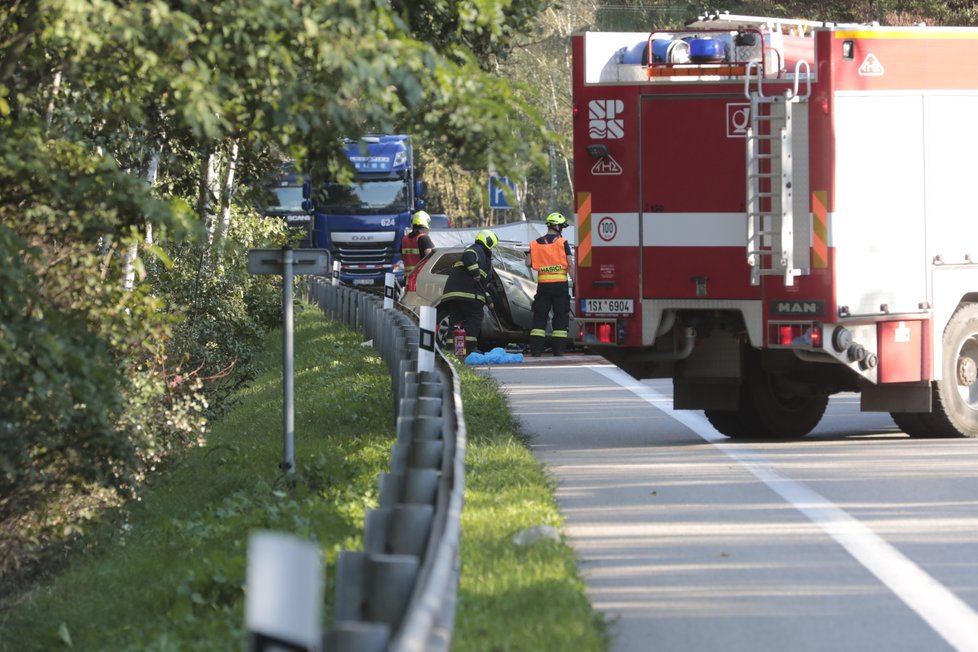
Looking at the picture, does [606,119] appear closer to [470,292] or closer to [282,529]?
[282,529]

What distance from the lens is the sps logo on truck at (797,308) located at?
12.9m

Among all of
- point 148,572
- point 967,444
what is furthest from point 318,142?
point 967,444

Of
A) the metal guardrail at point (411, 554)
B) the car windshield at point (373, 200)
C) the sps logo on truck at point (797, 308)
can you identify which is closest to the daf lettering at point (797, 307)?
the sps logo on truck at point (797, 308)

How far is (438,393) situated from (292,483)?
8.15 ft

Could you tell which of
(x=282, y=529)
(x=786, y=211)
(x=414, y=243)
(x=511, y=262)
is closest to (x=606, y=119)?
(x=786, y=211)

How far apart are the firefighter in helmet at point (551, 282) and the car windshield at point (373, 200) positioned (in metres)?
20.4

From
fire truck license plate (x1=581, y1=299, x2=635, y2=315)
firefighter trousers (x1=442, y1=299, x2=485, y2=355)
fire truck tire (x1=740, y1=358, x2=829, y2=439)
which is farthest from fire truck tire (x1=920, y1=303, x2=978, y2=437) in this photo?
firefighter trousers (x1=442, y1=299, x2=485, y2=355)

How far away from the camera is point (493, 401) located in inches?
632

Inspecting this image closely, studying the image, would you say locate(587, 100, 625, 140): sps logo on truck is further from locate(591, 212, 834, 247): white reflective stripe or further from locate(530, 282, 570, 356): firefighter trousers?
locate(530, 282, 570, 356): firefighter trousers

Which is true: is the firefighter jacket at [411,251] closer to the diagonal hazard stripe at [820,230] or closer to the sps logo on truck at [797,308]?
the sps logo on truck at [797,308]

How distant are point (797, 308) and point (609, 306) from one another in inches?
61.4

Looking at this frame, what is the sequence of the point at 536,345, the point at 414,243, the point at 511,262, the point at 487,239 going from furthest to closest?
the point at 414,243 < the point at 511,262 < the point at 536,345 < the point at 487,239

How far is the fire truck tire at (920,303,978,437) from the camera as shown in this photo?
13617 mm

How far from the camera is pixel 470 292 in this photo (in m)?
22.7
